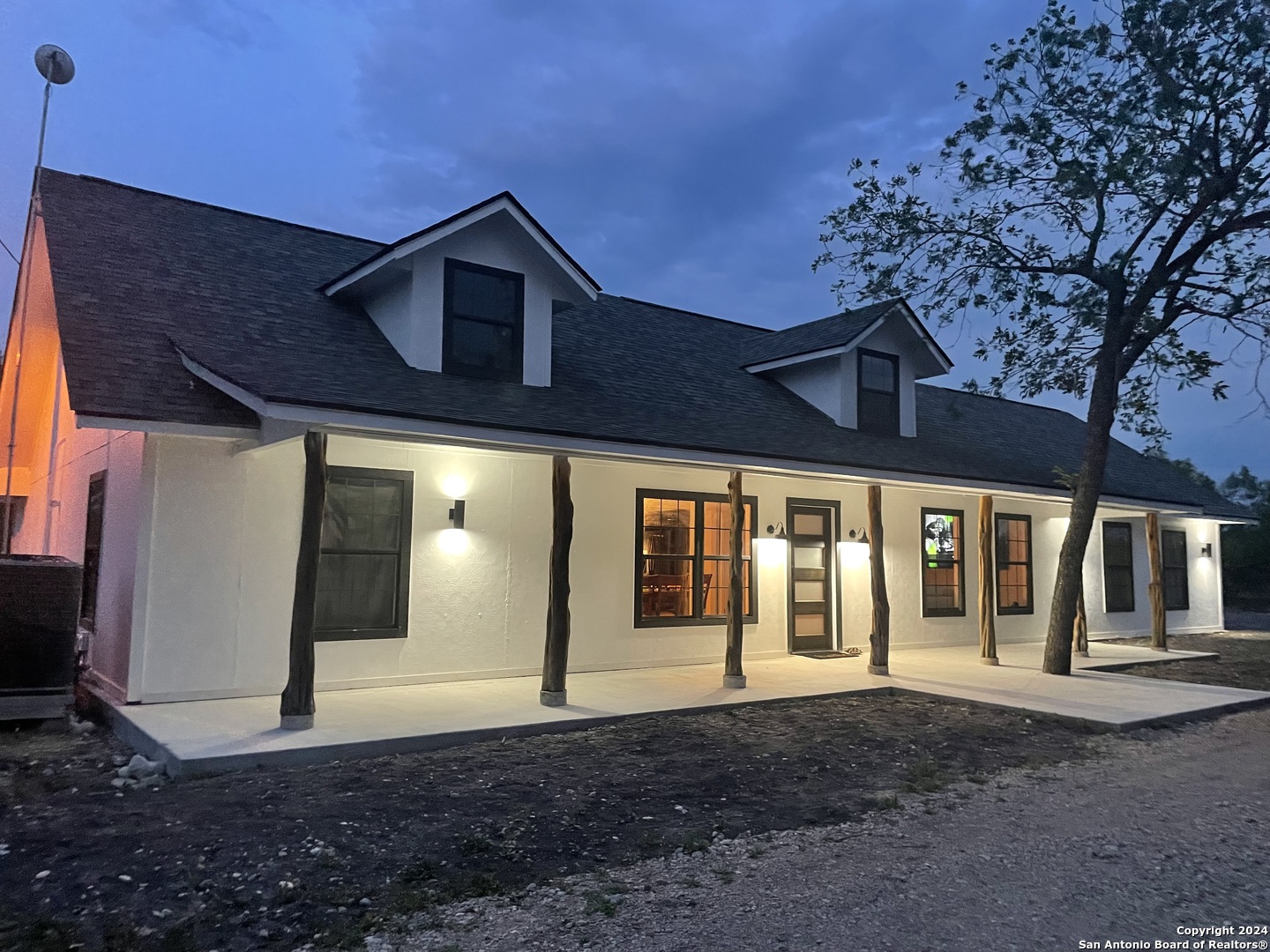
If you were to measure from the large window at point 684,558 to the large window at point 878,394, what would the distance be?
111 inches

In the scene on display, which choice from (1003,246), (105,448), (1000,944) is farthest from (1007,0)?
(1000,944)

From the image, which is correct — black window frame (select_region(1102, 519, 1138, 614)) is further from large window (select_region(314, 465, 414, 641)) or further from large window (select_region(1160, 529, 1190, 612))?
large window (select_region(314, 465, 414, 641))

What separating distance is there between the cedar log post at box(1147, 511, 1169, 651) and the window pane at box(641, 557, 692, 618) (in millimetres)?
8743

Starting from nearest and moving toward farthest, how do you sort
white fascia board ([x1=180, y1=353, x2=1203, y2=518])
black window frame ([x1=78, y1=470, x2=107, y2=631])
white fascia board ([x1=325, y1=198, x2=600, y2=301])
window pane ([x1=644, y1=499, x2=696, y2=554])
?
white fascia board ([x1=180, y1=353, x2=1203, y2=518])
black window frame ([x1=78, y1=470, x2=107, y2=631])
white fascia board ([x1=325, y1=198, x2=600, y2=301])
window pane ([x1=644, y1=499, x2=696, y2=554])

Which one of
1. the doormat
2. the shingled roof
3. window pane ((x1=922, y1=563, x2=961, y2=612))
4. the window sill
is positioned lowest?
the doormat

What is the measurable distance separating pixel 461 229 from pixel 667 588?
4.96 m

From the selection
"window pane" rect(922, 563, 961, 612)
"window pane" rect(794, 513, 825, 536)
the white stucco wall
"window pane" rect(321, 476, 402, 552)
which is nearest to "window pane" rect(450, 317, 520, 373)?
the white stucco wall

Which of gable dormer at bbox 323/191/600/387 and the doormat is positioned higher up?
gable dormer at bbox 323/191/600/387

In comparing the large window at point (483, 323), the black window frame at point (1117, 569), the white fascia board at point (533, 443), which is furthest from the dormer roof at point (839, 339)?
the black window frame at point (1117, 569)

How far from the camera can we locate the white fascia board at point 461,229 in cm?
915

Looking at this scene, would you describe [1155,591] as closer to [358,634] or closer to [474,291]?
[474,291]

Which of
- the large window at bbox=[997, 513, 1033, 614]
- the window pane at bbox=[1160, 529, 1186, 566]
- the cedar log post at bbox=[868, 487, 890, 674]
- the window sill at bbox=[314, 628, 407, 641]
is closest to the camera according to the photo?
the window sill at bbox=[314, 628, 407, 641]

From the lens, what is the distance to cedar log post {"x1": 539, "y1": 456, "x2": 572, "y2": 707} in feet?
27.0

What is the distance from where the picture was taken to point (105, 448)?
901cm
